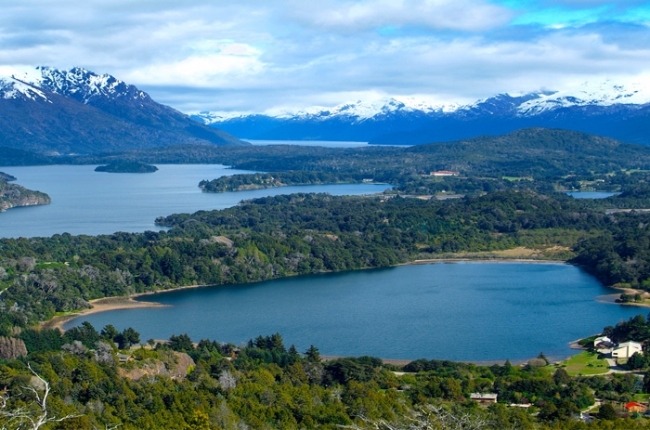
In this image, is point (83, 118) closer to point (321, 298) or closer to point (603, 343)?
point (321, 298)

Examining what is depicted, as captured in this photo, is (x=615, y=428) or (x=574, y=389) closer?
(x=615, y=428)

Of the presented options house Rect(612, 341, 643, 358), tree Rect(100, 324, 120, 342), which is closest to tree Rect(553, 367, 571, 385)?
house Rect(612, 341, 643, 358)

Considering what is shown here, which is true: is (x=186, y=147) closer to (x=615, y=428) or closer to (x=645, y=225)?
(x=645, y=225)

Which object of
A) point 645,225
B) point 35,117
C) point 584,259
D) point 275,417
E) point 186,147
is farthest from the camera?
point 35,117

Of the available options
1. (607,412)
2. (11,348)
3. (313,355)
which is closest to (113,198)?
(11,348)

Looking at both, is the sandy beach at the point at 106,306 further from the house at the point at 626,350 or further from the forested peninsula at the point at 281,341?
the house at the point at 626,350

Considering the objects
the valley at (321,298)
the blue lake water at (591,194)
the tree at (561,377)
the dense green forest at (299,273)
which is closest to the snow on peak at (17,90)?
the valley at (321,298)

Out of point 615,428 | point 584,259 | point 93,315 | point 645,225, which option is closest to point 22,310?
point 93,315
